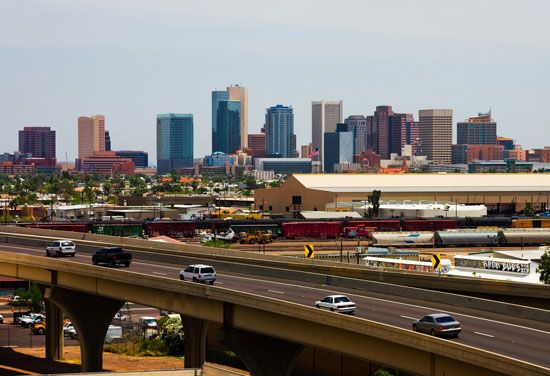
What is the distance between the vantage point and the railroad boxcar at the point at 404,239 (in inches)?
5940

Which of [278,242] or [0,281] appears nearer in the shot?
[0,281]

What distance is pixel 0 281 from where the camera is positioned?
125 meters

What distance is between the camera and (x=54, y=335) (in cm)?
8362

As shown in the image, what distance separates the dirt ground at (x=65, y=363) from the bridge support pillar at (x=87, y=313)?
316 centimetres

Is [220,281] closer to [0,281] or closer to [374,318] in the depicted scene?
[374,318]

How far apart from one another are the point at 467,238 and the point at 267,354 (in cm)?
10098

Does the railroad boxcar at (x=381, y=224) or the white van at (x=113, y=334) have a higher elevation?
the railroad boxcar at (x=381, y=224)

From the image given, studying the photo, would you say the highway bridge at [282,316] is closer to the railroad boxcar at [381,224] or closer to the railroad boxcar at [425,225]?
the railroad boxcar at [381,224]

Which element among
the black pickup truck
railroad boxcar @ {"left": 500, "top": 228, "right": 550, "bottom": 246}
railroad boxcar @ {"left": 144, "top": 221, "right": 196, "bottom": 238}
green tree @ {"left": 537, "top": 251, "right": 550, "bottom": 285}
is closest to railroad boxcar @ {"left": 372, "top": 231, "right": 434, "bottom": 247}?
railroad boxcar @ {"left": 500, "top": 228, "right": 550, "bottom": 246}

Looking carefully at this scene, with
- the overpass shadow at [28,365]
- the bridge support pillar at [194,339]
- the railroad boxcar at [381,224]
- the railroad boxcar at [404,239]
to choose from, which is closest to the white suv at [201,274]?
the bridge support pillar at [194,339]

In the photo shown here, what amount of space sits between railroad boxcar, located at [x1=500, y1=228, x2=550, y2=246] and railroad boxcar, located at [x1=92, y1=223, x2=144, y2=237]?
47496mm

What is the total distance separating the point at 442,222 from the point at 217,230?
3401 cm

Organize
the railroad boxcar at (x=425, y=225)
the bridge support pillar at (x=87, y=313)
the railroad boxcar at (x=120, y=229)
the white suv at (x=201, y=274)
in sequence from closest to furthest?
the white suv at (x=201, y=274), the bridge support pillar at (x=87, y=313), the railroad boxcar at (x=120, y=229), the railroad boxcar at (x=425, y=225)

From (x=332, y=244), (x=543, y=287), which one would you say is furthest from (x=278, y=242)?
(x=543, y=287)
